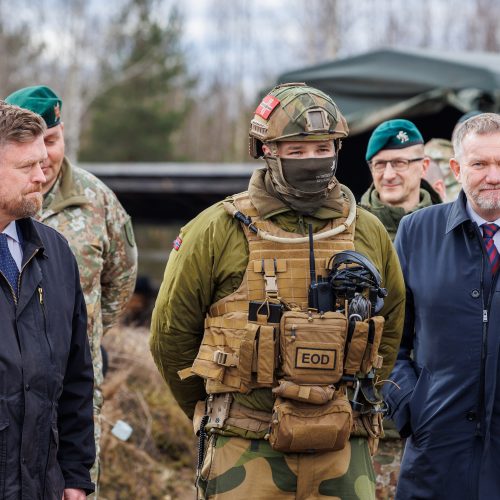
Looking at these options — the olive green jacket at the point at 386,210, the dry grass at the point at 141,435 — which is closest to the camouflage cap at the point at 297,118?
the olive green jacket at the point at 386,210

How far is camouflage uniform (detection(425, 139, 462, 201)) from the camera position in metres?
6.73

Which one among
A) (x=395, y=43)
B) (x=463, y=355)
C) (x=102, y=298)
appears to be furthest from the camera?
(x=395, y=43)

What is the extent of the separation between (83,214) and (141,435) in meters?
3.30

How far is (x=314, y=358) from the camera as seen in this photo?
148 inches

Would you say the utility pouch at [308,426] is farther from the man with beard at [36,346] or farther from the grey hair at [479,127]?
the grey hair at [479,127]

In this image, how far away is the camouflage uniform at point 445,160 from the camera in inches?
265

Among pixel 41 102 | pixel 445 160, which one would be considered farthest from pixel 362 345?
pixel 445 160

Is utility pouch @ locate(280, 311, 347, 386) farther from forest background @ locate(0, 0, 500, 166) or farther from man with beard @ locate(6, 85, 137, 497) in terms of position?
forest background @ locate(0, 0, 500, 166)

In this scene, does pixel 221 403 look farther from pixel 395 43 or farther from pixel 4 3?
pixel 395 43

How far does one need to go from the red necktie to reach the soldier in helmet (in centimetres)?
60

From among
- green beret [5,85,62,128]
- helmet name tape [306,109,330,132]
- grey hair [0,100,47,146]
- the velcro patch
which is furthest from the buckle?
green beret [5,85,62,128]

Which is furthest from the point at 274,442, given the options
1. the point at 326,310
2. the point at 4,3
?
the point at 4,3

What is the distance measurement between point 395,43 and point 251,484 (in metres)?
41.1

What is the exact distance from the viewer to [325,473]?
389 cm
